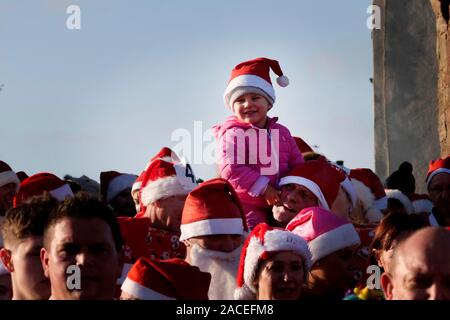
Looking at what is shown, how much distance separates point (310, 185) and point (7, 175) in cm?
221

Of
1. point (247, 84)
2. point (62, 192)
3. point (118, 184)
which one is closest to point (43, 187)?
point (62, 192)

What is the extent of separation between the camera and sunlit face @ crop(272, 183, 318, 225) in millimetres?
8195

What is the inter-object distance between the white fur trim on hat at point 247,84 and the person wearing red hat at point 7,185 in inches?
61.4

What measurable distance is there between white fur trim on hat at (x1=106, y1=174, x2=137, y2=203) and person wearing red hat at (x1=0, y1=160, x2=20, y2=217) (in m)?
0.87

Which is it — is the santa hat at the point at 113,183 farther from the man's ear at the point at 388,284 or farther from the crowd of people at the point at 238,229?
the man's ear at the point at 388,284

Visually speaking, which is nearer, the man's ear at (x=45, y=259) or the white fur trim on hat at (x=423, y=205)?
the man's ear at (x=45, y=259)

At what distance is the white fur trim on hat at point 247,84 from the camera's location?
8773 mm

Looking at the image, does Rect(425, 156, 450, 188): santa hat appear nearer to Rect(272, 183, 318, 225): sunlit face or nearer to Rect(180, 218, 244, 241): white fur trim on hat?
Rect(272, 183, 318, 225): sunlit face

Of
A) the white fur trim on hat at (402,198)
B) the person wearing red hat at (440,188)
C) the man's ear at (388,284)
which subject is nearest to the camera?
the man's ear at (388,284)

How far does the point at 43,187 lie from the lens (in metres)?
8.23

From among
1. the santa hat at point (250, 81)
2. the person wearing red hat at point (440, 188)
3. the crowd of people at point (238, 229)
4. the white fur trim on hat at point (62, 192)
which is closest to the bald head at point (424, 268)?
the crowd of people at point (238, 229)

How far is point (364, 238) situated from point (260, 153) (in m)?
0.98
